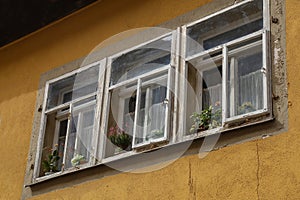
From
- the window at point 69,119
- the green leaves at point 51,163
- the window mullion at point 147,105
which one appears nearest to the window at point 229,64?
the window mullion at point 147,105

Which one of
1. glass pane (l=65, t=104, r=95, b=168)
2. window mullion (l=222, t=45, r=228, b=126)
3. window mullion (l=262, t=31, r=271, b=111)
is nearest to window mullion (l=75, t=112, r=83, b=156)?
glass pane (l=65, t=104, r=95, b=168)

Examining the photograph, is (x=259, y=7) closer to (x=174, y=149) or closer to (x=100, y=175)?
(x=174, y=149)

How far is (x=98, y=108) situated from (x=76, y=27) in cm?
153

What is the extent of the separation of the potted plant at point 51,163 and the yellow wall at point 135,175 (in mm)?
334

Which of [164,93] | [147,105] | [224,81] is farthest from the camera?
[147,105]

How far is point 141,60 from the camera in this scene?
24.6ft

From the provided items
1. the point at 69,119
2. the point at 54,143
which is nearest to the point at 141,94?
the point at 69,119

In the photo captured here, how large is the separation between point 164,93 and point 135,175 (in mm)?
929

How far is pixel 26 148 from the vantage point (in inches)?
320

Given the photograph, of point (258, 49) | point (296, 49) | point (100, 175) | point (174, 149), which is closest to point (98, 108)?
point (100, 175)

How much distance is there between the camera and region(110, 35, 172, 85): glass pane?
285 inches

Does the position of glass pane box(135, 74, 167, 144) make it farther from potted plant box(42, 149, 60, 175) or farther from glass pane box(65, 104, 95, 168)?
potted plant box(42, 149, 60, 175)

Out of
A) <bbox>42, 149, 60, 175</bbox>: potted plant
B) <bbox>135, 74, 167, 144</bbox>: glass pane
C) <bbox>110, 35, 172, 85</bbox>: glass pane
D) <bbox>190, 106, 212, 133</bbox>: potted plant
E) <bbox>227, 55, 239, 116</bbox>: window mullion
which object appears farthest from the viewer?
<bbox>42, 149, 60, 175</bbox>: potted plant

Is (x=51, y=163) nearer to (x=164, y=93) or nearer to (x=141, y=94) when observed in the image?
(x=141, y=94)
